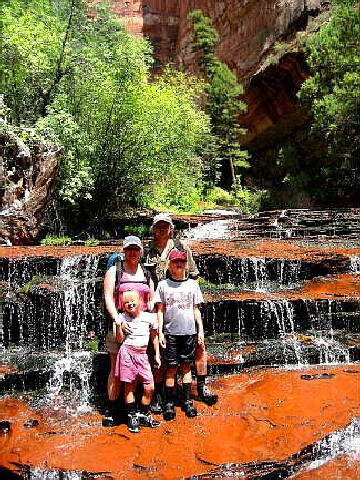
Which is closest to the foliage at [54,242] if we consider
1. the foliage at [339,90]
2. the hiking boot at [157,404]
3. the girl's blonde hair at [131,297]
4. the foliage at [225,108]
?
the hiking boot at [157,404]

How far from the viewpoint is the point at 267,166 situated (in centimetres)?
2970

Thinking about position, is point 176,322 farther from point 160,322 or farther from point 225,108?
point 225,108

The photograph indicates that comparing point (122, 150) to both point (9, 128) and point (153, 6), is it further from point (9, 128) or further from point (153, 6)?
point (153, 6)

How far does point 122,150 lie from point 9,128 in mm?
4865

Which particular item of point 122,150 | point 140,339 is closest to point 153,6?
point 122,150

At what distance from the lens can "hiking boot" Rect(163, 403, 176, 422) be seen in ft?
15.0

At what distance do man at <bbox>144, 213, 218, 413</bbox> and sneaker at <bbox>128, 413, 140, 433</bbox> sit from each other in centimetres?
35

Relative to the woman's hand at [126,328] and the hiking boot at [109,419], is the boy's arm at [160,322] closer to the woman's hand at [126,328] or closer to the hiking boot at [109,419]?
the woman's hand at [126,328]

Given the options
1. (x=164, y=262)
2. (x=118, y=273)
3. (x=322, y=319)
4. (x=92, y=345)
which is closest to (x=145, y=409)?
(x=118, y=273)

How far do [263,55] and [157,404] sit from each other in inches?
1013

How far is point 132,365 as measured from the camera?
174 inches

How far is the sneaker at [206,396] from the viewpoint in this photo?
195 inches

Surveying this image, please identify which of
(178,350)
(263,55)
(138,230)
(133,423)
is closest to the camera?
(133,423)

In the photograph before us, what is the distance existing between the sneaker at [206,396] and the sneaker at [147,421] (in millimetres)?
703
